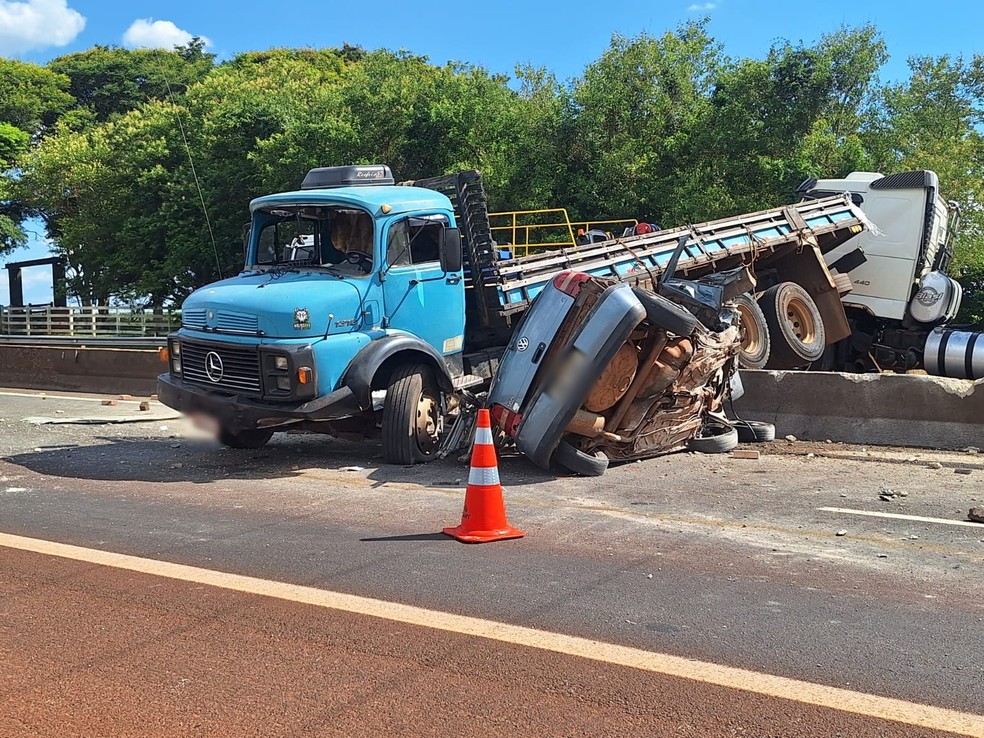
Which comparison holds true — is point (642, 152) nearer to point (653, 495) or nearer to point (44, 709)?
point (653, 495)

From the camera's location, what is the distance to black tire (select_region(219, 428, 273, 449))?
9.33 metres

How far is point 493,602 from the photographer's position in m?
4.60

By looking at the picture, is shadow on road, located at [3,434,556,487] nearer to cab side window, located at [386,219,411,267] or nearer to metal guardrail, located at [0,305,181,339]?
cab side window, located at [386,219,411,267]

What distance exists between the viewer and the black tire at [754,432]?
31.7 ft

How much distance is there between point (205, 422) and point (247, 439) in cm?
121

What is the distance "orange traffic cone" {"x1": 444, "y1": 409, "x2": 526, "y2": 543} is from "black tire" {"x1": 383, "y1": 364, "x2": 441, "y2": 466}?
2.61 meters

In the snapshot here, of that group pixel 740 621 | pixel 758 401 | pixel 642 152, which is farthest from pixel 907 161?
pixel 740 621

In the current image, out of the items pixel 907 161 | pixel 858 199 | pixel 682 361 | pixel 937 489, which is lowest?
pixel 937 489

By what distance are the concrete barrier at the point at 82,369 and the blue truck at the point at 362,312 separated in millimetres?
6681

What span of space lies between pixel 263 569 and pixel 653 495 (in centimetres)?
331

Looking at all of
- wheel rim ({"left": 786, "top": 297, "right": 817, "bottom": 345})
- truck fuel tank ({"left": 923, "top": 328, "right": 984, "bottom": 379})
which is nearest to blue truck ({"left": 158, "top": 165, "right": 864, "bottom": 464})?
wheel rim ({"left": 786, "top": 297, "right": 817, "bottom": 345})

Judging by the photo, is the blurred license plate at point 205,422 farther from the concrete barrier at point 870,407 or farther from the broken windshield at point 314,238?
the concrete barrier at point 870,407

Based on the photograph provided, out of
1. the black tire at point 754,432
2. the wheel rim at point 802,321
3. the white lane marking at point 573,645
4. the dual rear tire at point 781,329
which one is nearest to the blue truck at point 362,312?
the dual rear tire at point 781,329

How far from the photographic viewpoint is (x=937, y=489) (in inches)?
290
